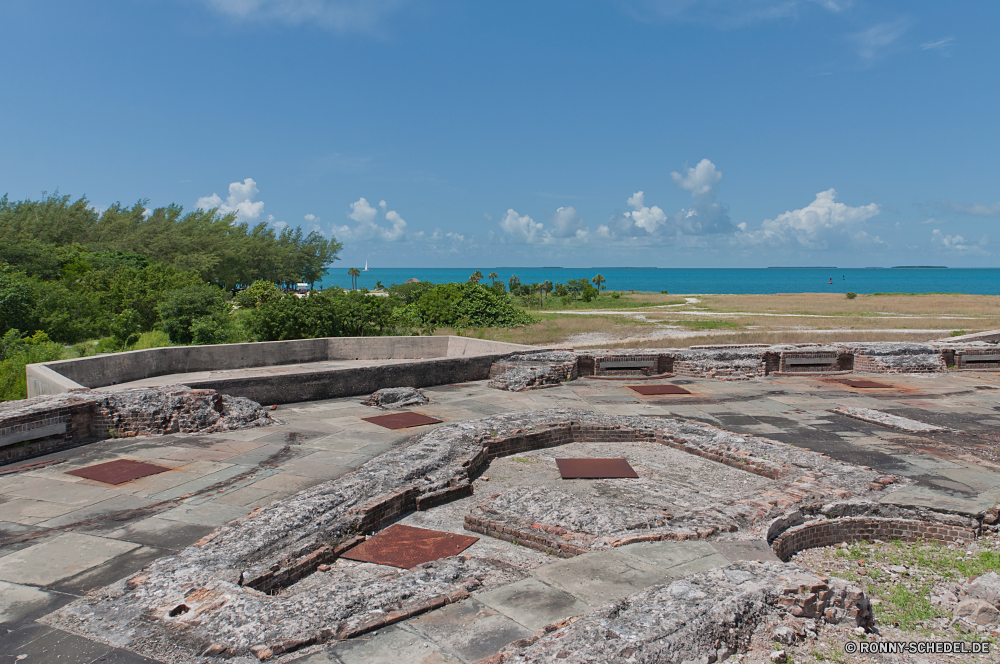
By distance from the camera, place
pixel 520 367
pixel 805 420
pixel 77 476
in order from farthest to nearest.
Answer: pixel 520 367 → pixel 805 420 → pixel 77 476

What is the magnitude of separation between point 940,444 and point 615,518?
664cm

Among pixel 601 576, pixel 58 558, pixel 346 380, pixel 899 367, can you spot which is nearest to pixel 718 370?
pixel 899 367

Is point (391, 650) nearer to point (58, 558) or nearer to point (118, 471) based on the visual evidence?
point (58, 558)

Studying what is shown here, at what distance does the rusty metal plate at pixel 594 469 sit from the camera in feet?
26.2

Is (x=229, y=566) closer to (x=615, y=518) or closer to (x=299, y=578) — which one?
(x=299, y=578)

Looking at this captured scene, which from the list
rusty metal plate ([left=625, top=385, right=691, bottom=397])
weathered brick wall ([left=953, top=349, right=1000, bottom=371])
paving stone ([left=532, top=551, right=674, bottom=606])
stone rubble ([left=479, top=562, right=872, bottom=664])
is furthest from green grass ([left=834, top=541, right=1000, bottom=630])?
weathered brick wall ([left=953, top=349, right=1000, bottom=371])

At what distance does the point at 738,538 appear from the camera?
558 cm

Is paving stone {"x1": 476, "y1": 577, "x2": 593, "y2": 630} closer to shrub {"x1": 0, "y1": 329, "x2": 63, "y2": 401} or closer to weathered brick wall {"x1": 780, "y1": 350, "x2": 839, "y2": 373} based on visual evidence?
shrub {"x1": 0, "y1": 329, "x2": 63, "y2": 401}

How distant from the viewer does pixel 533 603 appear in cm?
451

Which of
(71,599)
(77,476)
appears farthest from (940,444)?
(77,476)

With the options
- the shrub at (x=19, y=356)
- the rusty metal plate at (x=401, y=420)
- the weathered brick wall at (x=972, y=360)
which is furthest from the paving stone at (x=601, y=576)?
the weathered brick wall at (x=972, y=360)

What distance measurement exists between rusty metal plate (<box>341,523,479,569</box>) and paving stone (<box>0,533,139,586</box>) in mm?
2082

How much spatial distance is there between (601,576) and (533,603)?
2.29 feet

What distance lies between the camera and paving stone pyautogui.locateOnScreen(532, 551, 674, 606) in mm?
4645
